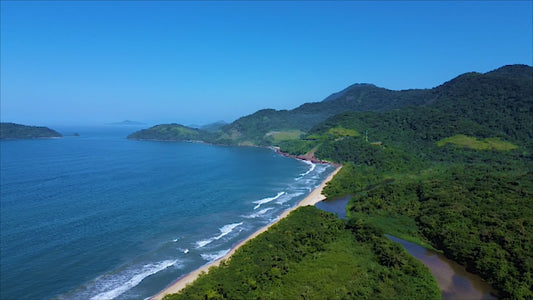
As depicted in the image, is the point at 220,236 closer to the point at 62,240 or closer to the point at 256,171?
the point at 62,240

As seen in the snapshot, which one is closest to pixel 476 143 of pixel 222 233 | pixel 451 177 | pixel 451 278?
pixel 451 177

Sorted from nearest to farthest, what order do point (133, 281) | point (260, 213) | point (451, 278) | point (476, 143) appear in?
point (451, 278)
point (133, 281)
point (260, 213)
point (476, 143)

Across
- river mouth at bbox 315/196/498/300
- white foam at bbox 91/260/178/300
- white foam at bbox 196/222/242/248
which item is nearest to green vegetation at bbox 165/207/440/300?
river mouth at bbox 315/196/498/300

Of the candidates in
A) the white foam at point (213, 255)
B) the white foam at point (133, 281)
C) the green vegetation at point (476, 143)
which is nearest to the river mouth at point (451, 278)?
the white foam at point (213, 255)

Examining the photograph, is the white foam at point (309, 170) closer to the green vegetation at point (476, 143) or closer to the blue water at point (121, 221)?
→ the blue water at point (121, 221)

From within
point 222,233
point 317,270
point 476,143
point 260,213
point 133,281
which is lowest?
point 133,281

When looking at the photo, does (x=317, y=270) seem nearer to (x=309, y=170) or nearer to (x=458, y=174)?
(x=458, y=174)

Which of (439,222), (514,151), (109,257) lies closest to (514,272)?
(439,222)
